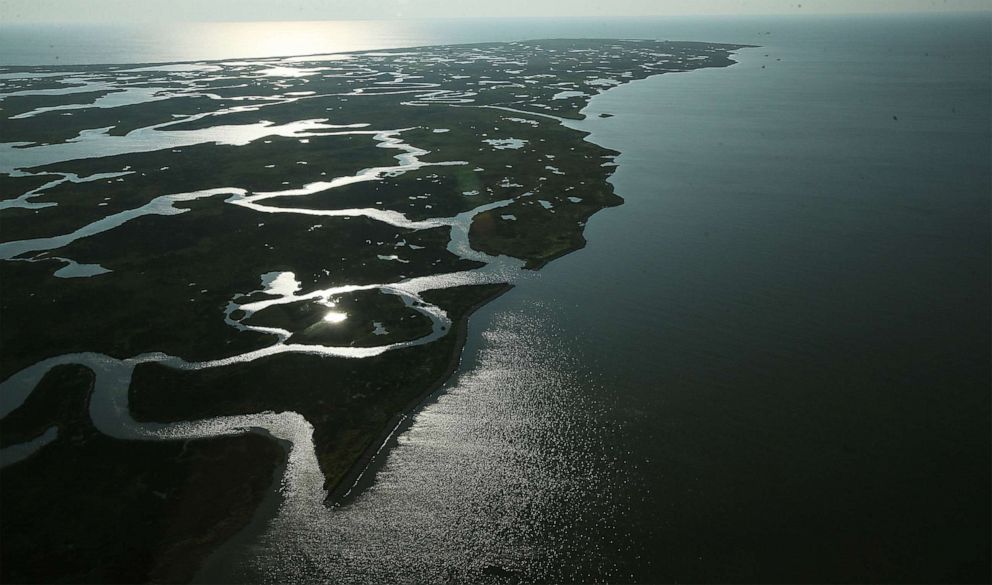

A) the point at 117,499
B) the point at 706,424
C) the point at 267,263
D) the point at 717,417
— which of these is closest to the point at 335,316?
the point at 267,263

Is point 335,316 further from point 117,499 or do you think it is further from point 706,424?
point 706,424

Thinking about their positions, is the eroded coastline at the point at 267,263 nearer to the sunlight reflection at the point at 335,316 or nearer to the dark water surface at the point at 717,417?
the sunlight reflection at the point at 335,316

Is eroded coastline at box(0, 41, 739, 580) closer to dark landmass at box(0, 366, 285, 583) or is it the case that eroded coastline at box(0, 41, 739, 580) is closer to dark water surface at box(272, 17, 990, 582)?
dark landmass at box(0, 366, 285, 583)

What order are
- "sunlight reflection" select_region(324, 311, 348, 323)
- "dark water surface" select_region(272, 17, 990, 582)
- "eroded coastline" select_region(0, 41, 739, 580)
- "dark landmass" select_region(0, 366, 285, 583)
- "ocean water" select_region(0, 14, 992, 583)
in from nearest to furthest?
"dark landmass" select_region(0, 366, 285, 583), "ocean water" select_region(0, 14, 992, 583), "dark water surface" select_region(272, 17, 990, 582), "eroded coastline" select_region(0, 41, 739, 580), "sunlight reflection" select_region(324, 311, 348, 323)

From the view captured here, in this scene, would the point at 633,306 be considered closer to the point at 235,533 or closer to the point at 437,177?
the point at 235,533

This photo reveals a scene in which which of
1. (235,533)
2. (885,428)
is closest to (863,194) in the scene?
(885,428)

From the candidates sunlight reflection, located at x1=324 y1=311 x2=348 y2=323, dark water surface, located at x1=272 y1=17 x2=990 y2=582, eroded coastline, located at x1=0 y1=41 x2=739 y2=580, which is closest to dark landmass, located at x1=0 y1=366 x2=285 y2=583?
eroded coastline, located at x1=0 y1=41 x2=739 y2=580
